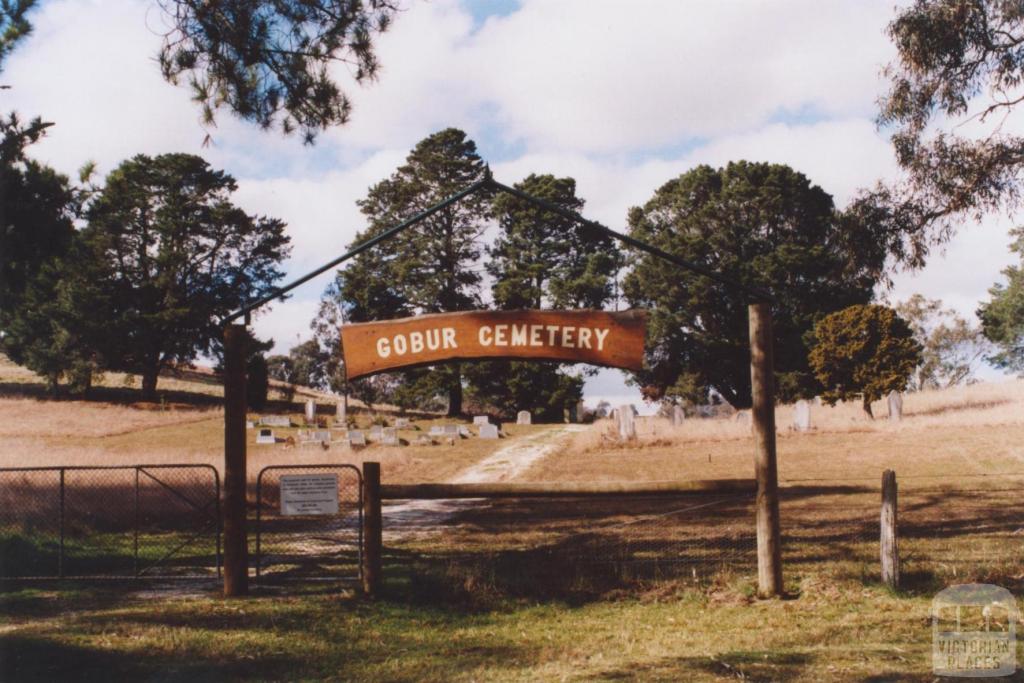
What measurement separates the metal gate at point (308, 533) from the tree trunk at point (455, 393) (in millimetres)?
28050

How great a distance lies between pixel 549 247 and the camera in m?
46.4

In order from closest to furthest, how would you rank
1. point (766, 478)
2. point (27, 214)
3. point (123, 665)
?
1. point (123, 665)
2. point (766, 478)
3. point (27, 214)

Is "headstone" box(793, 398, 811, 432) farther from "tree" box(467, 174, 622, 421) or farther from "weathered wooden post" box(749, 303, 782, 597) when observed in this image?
"weathered wooden post" box(749, 303, 782, 597)

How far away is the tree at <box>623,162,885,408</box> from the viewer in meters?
47.5

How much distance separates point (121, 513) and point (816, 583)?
12.0 meters

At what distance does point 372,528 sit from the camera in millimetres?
8234

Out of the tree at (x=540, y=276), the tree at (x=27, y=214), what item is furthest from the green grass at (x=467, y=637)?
the tree at (x=540, y=276)

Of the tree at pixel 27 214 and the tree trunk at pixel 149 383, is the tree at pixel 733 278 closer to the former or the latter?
the tree trunk at pixel 149 383

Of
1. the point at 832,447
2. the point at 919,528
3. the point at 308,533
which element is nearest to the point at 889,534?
the point at 919,528

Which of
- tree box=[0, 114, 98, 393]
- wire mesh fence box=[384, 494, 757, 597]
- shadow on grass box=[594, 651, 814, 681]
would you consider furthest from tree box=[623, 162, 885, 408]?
shadow on grass box=[594, 651, 814, 681]

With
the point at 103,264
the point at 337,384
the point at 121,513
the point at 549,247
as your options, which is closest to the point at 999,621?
the point at 121,513

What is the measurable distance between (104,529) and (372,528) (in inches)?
301

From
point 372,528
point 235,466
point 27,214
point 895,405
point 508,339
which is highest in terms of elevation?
point 27,214

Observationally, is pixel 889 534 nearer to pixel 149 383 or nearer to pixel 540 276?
pixel 540 276
